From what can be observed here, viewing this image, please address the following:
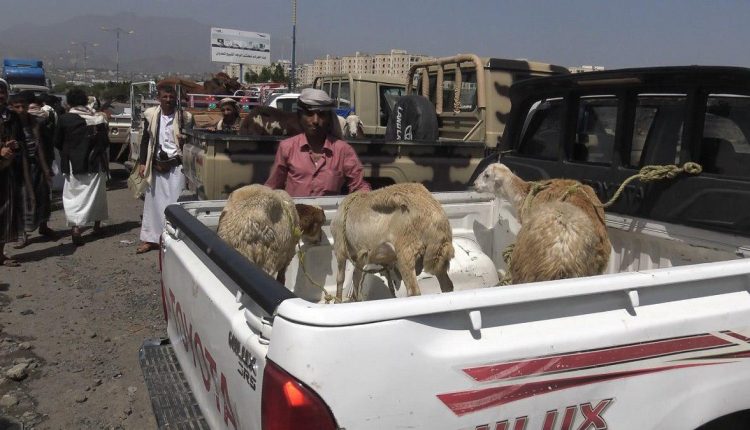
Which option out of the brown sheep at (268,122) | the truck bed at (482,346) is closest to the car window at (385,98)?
the brown sheep at (268,122)

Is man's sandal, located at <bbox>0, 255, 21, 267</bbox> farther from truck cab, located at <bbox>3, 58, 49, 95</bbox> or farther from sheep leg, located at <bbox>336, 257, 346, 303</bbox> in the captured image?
truck cab, located at <bbox>3, 58, 49, 95</bbox>

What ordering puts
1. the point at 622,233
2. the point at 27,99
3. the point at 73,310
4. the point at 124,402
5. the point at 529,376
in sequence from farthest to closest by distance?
the point at 27,99
the point at 73,310
the point at 124,402
the point at 622,233
the point at 529,376

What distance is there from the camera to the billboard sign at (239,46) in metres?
31.2

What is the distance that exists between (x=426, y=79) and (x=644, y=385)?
30.9 ft

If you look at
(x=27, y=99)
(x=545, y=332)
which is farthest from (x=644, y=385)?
(x=27, y=99)

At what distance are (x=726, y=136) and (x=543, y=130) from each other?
1321mm

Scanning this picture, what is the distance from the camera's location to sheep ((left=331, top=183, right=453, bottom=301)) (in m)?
3.15

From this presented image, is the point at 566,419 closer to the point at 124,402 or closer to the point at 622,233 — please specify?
the point at 622,233

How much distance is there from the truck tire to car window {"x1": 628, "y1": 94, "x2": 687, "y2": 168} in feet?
15.4

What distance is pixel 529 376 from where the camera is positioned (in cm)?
168

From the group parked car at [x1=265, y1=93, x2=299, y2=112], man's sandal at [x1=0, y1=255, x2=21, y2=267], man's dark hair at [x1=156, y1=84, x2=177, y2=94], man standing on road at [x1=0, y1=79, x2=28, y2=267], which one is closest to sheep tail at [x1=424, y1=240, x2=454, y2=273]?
man's dark hair at [x1=156, y1=84, x2=177, y2=94]

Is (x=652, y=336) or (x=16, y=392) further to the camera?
(x=16, y=392)

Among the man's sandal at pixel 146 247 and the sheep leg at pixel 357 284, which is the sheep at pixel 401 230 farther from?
the man's sandal at pixel 146 247

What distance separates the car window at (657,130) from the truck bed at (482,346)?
4.02ft
